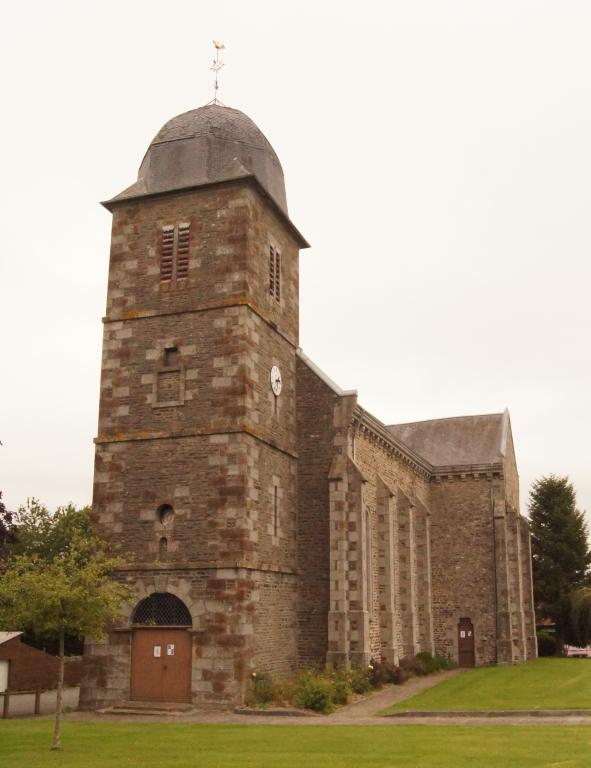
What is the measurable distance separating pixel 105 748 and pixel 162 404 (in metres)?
11.2

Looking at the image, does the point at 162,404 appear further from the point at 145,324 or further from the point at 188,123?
the point at 188,123

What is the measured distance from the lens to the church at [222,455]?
24.1 m

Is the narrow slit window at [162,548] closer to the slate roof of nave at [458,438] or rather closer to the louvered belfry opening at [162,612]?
the louvered belfry opening at [162,612]

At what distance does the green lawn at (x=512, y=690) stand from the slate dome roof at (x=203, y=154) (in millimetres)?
16464

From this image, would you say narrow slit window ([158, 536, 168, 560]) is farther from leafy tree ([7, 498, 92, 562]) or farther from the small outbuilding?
leafy tree ([7, 498, 92, 562])

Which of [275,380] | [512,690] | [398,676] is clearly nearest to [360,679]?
[398,676]

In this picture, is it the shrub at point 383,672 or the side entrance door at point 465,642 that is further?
the side entrance door at point 465,642

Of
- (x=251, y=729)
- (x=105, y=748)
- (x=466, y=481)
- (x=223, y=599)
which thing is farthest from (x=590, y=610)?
(x=105, y=748)

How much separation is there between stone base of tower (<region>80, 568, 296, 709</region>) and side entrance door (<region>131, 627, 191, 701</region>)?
0.03 meters

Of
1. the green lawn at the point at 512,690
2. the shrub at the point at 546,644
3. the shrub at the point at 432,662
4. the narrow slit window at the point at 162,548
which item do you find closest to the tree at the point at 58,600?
the narrow slit window at the point at 162,548

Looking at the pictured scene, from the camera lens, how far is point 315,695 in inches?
888

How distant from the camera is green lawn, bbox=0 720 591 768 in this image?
14.6m

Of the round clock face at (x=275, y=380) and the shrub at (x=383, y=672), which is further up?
the round clock face at (x=275, y=380)

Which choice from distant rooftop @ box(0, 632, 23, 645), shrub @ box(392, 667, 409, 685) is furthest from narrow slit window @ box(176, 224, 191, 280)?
shrub @ box(392, 667, 409, 685)
